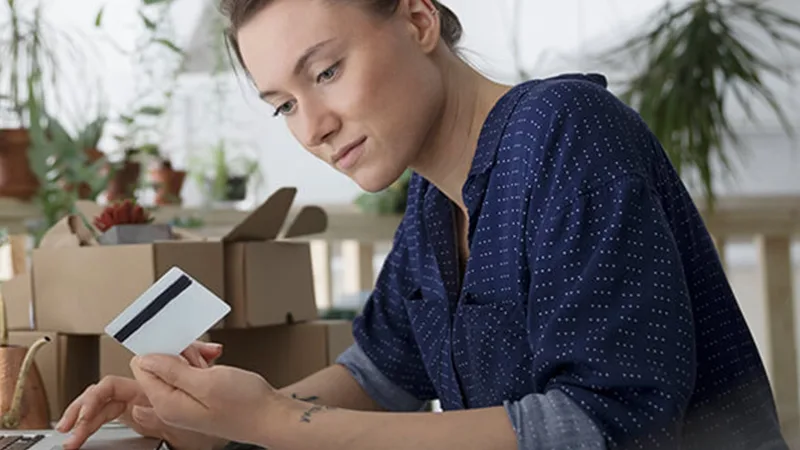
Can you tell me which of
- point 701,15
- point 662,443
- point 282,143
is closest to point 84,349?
point 662,443

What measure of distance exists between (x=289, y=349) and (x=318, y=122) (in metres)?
0.66

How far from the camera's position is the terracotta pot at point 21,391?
4.31 feet

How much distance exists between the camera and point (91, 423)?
112 cm

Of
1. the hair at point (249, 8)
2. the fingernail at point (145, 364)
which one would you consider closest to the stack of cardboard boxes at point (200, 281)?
the hair at point (249, 8)

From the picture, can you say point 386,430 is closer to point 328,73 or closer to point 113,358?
point 328,73

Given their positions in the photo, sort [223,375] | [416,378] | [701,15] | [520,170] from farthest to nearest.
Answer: [701,15]
[416,378]
[520,170]
[223,375]

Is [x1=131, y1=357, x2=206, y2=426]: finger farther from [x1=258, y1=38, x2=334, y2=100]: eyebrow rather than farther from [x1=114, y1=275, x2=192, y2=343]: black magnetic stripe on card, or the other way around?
[x1=258, y1=38, x2=334, y2=100]: eyebrow

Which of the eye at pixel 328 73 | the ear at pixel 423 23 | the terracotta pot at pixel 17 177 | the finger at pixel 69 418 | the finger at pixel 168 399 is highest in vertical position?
the ear at pixel 423 23

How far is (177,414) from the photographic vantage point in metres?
0.94

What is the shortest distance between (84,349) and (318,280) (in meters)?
2.57

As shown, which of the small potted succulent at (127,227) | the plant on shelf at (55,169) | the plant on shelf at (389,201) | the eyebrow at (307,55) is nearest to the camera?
the eyebrow at (307,55)

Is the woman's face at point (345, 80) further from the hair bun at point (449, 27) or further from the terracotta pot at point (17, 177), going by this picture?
the terracotta pot at point (17, 177)

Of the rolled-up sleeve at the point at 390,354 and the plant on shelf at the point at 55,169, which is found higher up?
the plant on shelf at the point at 55,169

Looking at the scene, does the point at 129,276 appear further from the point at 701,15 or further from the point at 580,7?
the point at 580,7
